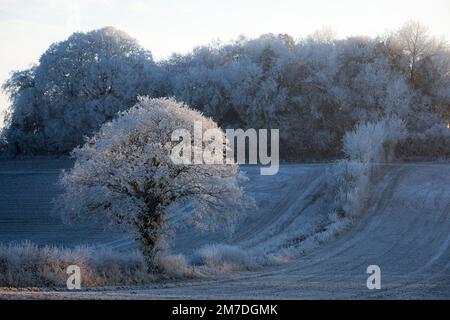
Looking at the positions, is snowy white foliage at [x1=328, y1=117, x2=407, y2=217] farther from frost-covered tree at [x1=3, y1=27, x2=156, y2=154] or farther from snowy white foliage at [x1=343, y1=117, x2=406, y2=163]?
frost-covered tree at [x1=3, y1=27, x2=156, y2=154]

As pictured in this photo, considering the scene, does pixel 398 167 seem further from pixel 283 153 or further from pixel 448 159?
pixel 283 153

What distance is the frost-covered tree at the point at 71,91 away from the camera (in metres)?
64.2

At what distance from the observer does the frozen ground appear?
1977 cm

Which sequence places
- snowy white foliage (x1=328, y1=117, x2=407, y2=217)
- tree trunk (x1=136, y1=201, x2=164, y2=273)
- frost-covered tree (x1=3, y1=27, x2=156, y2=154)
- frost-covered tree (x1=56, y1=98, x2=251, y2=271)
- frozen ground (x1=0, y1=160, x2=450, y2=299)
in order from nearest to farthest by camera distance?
A: frozen ground (x1=0, y1=160, x2=450, y2=299) → frost-covered tree (x1=56, y1=98, x2=251, y2=271) → tree trunk (x1=136, y1=201, x2=164, y2=273) → snowy white foliage (x1=328, y1=117, x2=407, y2=217) → frost-covered tree (x1=3, y1=27, x2=156, y2=154)

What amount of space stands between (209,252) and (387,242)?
448 inches

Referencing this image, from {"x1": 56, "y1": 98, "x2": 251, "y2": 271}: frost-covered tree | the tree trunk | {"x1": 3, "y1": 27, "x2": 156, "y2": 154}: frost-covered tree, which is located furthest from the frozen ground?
{"x1": 3, "y1": 27, "x2": 156, "y2": 154}: frost-covered tree

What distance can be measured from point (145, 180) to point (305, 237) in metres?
13.7

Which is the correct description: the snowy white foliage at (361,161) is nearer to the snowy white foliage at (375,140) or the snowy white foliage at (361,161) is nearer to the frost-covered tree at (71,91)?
the snowy white foliage at (375,140)

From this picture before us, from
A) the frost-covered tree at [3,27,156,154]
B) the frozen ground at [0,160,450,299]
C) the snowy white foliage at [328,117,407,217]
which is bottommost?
the frozen ground at [0,160,450,299]

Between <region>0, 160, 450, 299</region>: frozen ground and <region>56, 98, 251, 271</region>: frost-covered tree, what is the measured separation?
331 cm

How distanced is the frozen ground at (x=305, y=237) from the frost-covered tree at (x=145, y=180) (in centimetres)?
331
